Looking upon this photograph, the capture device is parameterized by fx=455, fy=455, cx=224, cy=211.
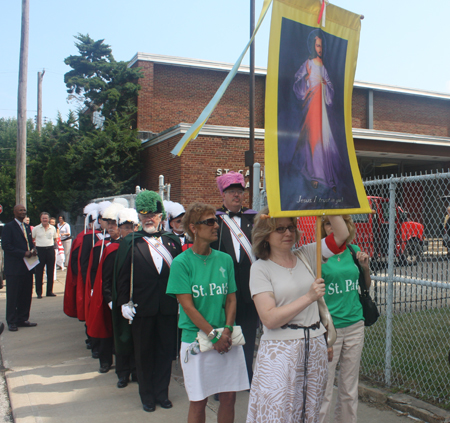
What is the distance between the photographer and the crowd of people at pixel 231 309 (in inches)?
102

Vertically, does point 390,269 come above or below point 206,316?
above

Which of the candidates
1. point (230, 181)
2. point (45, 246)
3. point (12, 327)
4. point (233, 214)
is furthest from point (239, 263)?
point (45, 246)

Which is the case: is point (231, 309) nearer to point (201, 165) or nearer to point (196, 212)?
point (196, 212)

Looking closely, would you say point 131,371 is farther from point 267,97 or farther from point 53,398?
point 267,97

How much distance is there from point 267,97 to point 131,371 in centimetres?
384

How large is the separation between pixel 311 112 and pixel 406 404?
2.95 metres

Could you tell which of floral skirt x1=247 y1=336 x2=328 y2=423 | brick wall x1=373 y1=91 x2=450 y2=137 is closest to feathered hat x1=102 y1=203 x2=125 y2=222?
floral skirt x1=247 y1=336 x2=328 y2=423

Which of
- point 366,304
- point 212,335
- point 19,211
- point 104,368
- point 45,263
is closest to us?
point 212,335

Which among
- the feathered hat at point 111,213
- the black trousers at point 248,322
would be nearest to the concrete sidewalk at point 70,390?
the black trousers at point 248,322

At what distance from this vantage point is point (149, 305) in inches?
165

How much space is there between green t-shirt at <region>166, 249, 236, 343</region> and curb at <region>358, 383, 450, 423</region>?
77.5 inches

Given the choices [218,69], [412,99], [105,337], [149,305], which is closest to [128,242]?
[149,305]

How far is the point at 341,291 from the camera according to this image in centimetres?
336

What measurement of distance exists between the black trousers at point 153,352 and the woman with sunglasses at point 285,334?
1.79m
